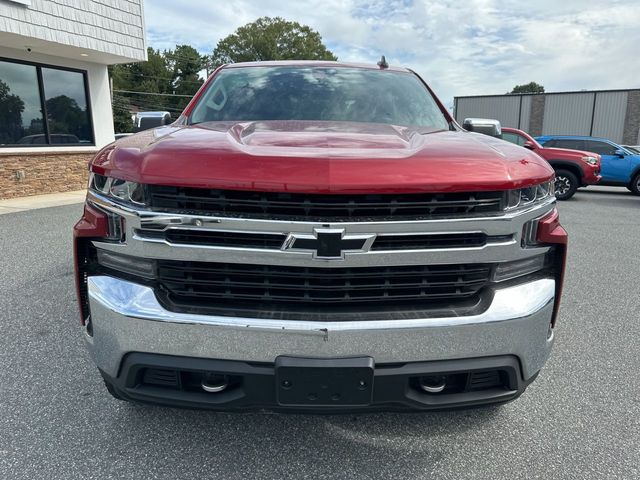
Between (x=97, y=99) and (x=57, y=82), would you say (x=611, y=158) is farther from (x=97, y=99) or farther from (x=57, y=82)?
(x=57, y=82)

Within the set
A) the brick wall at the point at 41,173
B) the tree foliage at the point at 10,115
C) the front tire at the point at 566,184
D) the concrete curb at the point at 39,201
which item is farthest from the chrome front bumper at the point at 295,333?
the front tire at the point at 566,184

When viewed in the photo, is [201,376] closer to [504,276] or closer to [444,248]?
[444,248]

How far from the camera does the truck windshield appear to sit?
105 inches

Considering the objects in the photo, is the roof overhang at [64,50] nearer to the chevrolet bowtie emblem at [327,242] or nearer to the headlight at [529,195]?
the chevrolet bowtie emblem at [327,242]

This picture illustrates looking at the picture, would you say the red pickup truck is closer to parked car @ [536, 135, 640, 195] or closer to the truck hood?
the truck hood

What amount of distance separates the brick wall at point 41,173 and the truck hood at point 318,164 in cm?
1003

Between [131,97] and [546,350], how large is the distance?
2536 inches

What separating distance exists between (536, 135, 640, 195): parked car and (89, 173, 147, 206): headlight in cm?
1349

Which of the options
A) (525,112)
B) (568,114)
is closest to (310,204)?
(525,112)

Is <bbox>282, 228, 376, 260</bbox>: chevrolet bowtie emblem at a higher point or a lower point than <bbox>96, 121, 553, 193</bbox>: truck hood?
lower

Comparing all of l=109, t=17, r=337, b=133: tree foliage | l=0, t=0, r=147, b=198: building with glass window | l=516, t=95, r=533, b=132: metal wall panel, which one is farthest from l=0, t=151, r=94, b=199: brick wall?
l=109, t=17, r=337, b=133: tree foliage

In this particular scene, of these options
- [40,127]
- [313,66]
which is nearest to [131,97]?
[40,127]

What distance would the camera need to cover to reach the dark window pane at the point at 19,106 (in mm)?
9938

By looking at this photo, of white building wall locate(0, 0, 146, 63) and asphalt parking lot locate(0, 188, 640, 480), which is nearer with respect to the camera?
asphalt parking lot locate(0, 188, 640, 480)
